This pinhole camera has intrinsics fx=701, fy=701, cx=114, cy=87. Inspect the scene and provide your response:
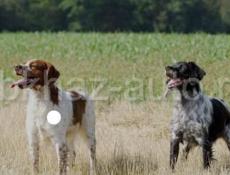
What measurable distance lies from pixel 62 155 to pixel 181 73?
1787 millimetres

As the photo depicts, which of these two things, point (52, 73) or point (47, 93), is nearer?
point (52, 73)

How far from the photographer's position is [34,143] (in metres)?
8.41

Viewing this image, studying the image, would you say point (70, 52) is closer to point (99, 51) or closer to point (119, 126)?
point (99, 51)

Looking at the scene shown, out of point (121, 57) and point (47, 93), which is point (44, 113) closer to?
point (47, 93)

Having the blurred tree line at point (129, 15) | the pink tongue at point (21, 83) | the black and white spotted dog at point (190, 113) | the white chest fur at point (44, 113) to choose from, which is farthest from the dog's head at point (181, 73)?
the blurred tree line at point (129, 15)

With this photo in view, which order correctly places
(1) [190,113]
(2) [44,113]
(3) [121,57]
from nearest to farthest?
(2) [44,113]
(1) [190,113]
(3) [121,57]

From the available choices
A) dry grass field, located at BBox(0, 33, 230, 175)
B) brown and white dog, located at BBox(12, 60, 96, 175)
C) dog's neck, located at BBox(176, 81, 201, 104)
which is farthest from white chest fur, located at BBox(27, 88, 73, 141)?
dog's neck, located at BBox(176, 81, 201, 104)

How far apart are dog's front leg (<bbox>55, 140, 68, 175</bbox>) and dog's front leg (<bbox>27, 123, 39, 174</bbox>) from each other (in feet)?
1.00

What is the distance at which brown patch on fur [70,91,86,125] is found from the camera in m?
8.66

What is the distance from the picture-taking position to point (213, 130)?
30.0ft

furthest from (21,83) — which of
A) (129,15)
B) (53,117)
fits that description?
(129,15)

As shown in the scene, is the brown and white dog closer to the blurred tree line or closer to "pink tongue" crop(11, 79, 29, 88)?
"pink tongue" crop(11, 79, 29, 88)

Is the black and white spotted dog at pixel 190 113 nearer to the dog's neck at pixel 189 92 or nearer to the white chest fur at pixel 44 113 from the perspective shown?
the dog's neck at pixel 189 92

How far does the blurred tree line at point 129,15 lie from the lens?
7456 cm
